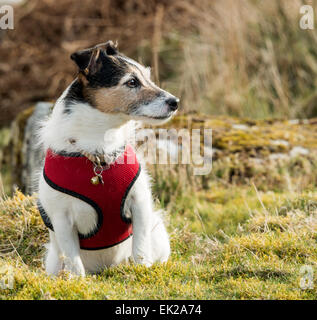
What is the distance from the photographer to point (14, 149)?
7.09 m

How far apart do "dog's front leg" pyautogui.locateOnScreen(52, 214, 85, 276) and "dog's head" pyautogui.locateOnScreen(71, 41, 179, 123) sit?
802mm

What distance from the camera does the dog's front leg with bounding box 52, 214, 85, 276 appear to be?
11.4 feet

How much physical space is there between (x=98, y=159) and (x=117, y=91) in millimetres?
480

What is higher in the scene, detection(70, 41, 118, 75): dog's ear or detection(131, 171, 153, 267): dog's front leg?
detection(70, 41, 118, 75): dog's ear

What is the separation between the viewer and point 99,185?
11.4 feet

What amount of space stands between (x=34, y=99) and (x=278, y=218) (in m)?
10.4

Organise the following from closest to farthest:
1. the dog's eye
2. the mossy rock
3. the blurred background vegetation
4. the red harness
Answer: the red harness, the dog's eye, the mossy rock, the blurred background vegetation

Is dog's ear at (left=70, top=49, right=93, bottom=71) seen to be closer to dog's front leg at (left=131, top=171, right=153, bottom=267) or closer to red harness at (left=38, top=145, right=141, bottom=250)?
red harness at (left=38, top=145, right=141, bottom=250)

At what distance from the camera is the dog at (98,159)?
3.48 metres

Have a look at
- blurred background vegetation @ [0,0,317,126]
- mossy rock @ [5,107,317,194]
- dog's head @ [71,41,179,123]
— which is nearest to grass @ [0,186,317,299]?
mossy rock @ [5,107,317,194]

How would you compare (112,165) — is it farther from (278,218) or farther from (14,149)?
(14,149)

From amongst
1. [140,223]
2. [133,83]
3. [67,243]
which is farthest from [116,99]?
[67,243]

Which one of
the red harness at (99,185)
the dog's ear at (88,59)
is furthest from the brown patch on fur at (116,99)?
the red harness at (99,185)
